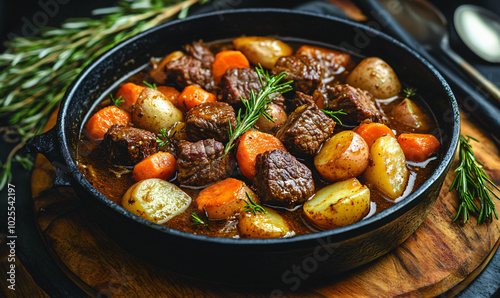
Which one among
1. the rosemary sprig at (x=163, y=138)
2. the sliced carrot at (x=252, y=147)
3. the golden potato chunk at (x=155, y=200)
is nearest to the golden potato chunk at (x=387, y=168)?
the sliced carrot at (x=252, y=147)

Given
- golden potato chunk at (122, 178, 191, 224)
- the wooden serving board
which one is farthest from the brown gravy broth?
the wooden serving board

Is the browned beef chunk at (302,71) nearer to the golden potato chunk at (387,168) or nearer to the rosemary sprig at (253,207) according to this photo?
the golden potato chunk at (387,168)

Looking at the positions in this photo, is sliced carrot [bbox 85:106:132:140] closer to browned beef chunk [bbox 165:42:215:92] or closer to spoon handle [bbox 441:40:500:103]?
browned beef chunk [bbox 165:42:215:92]

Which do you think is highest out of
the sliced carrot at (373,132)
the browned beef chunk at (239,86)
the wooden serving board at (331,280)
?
the browned beef chunk at (239,86)

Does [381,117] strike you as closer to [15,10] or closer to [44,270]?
[44,270]

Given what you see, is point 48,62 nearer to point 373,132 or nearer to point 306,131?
point 306,131

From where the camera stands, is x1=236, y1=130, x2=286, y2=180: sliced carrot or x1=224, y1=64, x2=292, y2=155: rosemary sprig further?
x1=224, y1=64, x2=292, y2=155: rosemary sprig
